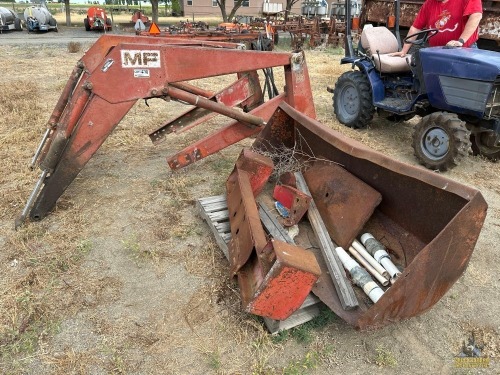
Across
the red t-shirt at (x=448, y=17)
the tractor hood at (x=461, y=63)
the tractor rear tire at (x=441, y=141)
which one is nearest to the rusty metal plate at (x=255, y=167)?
the tractor rear tire at (x=441, y=141)

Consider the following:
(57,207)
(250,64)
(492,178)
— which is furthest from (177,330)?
(492,178)

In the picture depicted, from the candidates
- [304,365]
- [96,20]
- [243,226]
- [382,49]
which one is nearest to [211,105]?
[243,226]

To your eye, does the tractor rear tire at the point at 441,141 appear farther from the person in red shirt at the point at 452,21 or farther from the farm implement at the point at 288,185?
the farm implement at the point at 288,185

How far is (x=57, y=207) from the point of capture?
3541 mm

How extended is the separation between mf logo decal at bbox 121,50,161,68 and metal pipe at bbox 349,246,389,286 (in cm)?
203

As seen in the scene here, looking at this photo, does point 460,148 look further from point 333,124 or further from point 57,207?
point 57,207

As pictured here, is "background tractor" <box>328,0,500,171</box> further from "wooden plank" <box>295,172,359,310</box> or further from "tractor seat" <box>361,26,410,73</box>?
"wooden plank" <box>295,172,359,310</box>

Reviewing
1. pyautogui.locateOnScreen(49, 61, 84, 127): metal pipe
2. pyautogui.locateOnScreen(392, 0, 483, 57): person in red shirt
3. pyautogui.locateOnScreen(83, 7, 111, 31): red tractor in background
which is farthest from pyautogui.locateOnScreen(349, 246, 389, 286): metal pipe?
pyautogui.locateOnScreen(83, 7, 111, 31): red tractor in background

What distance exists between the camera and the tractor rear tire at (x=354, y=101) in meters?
5.58

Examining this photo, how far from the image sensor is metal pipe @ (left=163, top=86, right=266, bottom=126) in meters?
3.18

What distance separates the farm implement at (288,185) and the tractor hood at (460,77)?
5.30ft

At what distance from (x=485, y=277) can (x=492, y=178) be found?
2.05 metres

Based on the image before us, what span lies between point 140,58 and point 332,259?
6.68 ft

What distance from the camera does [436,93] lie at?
4457 millimetres
